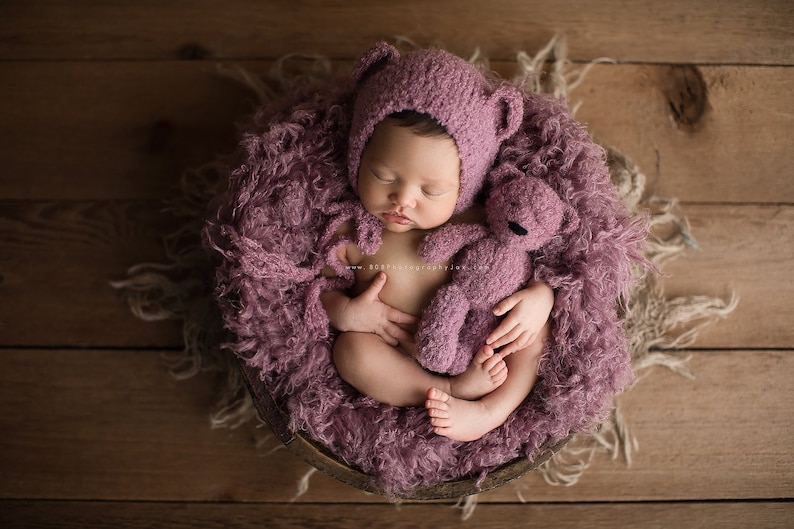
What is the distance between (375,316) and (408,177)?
26cm

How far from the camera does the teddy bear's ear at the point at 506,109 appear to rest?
3.23 feet

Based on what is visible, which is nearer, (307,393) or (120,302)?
(307,393)

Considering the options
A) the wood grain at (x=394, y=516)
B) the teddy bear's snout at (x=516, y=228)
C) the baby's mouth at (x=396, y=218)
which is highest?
the teddy bear's snout at (x=516, y=228)

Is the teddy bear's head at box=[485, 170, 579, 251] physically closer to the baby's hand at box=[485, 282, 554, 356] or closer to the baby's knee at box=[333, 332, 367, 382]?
the baby's hand at box=[485, 282, 554, 356]

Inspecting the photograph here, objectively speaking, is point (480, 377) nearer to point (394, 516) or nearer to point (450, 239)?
point (450, 239)

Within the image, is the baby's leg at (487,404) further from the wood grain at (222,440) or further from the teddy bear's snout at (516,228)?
the wood grain at (222,440)

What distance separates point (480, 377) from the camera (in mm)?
1062

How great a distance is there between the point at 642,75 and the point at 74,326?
1394 millimetres

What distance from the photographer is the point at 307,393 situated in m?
1.08

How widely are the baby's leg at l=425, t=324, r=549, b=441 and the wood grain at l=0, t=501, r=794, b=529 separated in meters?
0.37

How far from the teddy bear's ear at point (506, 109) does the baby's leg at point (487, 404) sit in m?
0.36

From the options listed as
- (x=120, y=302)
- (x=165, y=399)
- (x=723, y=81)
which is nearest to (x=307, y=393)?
(x=165, y=399)

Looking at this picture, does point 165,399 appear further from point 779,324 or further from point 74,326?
point 779,324

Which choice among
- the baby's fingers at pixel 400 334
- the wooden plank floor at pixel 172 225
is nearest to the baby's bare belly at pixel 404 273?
the baby's fingers at pixel 400 334
